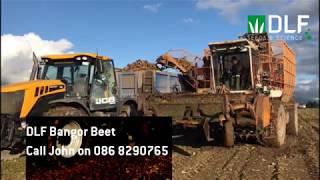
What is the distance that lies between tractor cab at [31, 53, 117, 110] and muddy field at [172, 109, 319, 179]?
215 centimetres

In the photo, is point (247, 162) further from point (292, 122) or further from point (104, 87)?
point (292, 122)

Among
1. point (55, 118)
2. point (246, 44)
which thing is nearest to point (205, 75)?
point (246, 44)

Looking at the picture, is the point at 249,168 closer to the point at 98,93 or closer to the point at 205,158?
the point at 205,158

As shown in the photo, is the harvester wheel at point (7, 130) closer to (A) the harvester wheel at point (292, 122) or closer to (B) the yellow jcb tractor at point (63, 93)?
(B) the yellow jcb tractor at point (63, 93)

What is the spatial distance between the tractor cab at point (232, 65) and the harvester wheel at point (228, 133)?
5.41 feet

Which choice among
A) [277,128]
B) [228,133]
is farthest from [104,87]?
[277,128]

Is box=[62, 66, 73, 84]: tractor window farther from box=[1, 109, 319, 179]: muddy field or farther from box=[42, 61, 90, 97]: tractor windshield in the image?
box=[1, 109, 319, 179]: muddy field

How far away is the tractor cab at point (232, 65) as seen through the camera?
10008 mm

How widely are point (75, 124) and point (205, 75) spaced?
474 cm

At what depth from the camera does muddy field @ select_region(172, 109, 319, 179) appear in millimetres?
6613

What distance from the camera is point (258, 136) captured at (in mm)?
9008

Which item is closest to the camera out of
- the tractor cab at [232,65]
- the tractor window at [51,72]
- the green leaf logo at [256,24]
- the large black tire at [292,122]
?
the green leaf logo at [256,24]

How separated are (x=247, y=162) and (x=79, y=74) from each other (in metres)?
3.81

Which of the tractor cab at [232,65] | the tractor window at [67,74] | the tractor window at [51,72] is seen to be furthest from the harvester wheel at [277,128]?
the tractor window at [51,72]
